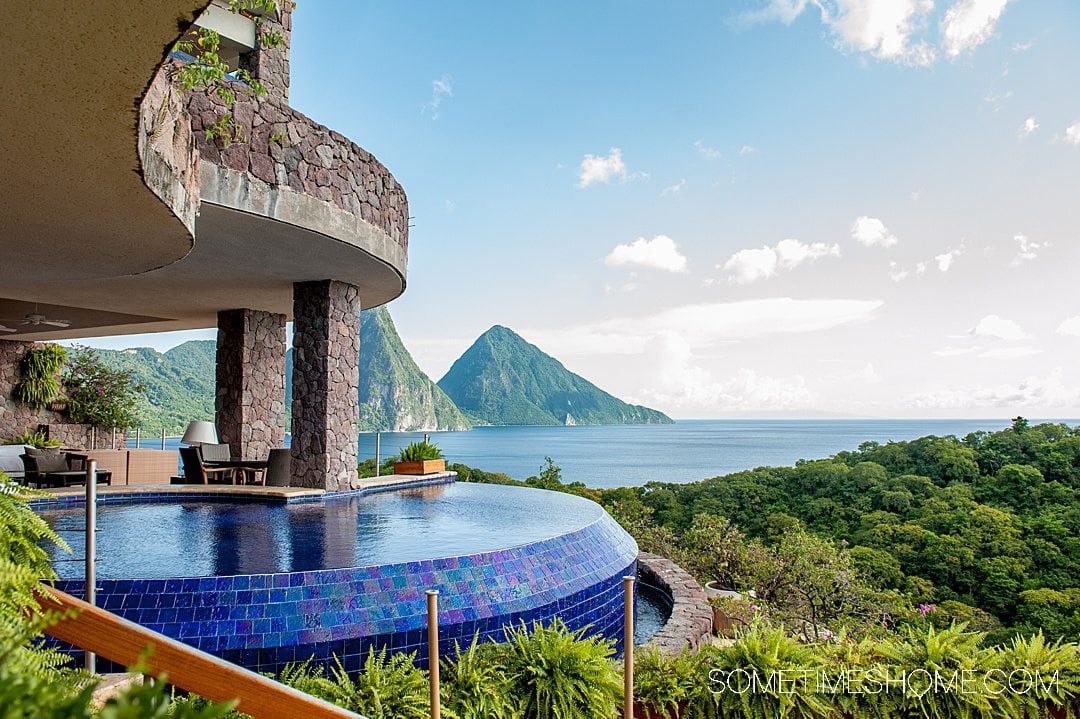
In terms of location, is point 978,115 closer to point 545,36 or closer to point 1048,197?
point 1048,197

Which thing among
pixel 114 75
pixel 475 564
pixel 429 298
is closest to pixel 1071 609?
pixel 475 564

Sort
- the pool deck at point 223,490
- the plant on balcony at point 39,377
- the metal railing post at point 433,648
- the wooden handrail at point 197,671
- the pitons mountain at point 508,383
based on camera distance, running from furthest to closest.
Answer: the pitons mountain at point 508,383
the plant on balcony at point 39,377
the pool deck at point 223,490
the metal railing post at point 433,648
the wooden handrail at point 197,671

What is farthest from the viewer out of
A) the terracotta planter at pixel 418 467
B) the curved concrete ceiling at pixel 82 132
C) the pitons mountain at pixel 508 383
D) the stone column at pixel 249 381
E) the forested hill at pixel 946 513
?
the pitons mountain at pixel 508 383

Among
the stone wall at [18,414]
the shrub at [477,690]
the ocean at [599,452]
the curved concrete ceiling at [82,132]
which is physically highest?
the curved concrete ceiling at [82,132]

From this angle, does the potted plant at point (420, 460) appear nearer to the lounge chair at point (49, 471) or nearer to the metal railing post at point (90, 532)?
the lounge chair at point (49, 471)

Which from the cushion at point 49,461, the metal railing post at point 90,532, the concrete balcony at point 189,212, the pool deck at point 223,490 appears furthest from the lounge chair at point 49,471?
the metal railing post at point 90,532

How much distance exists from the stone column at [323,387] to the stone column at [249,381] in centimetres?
317

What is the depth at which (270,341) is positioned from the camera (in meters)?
13.5

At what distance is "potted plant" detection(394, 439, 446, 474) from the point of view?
12.7 meters

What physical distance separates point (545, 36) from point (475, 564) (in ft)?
81.7

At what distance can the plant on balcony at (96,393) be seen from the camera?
1781cm

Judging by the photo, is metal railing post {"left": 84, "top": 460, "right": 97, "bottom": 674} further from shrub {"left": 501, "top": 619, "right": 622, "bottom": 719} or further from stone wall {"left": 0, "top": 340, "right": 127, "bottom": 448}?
stone wall {"left": 0, "top": 340, "right": 127, "bottom": 448}

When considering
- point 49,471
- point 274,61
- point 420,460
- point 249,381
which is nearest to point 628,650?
point 420,460

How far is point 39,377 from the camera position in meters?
17.0
